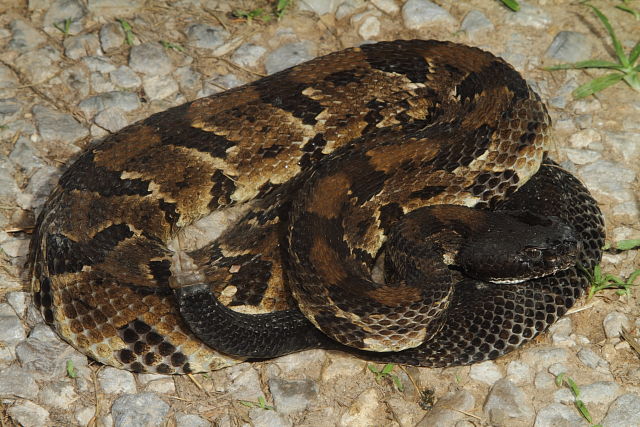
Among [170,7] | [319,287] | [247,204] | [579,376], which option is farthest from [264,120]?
[579,376]

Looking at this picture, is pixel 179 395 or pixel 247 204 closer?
pixel 179 395

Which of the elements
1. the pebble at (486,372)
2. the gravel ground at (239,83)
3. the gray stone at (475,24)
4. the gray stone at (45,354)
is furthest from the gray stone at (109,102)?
the pebble at (486,372)

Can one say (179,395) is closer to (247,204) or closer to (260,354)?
(260,354)

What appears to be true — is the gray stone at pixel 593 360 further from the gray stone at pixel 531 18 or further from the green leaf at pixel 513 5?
the green leaf at pixel 513 5

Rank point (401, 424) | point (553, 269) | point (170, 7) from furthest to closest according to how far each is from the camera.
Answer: point (170, 7) < point (553, 269) < point (401, 424)

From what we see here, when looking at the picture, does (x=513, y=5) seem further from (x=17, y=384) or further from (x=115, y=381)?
(x=17, y=384)

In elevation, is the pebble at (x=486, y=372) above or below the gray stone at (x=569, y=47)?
below

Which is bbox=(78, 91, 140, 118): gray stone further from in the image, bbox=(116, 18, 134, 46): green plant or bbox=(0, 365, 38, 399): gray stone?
bbox=(0, 365, 38, 399): gray stone

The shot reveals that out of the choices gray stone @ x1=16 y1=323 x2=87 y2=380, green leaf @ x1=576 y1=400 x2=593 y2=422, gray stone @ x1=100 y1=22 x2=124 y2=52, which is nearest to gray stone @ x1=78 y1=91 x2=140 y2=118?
gray stone @ x1=100 y1=22 x2=124 y2=52

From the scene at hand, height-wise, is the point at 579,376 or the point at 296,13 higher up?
the point at 296,13
